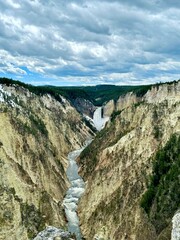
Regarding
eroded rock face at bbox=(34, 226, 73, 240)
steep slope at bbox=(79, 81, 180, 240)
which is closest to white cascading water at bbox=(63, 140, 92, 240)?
steep slope at bbox=(79, 81, 180, 240)

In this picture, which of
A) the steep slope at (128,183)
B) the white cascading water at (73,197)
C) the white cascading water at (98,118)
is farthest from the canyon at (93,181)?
the white cascading water at (98,118)

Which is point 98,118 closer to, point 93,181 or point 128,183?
point 93,181

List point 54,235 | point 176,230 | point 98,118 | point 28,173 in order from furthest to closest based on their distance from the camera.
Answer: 1. point 98,118
2. point 28,173
3. point 176,230
4. point 54,235

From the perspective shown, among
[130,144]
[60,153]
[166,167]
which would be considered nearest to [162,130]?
[130,144]

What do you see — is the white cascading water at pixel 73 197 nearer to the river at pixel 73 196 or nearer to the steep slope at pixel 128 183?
the river at pixel 73 196

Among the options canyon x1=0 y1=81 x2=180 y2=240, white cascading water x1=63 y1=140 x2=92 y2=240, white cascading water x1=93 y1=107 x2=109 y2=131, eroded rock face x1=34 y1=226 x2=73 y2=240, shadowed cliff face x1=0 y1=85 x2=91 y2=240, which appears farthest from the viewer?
white cascading water x1=93 y1=107 x2=109 y2=131

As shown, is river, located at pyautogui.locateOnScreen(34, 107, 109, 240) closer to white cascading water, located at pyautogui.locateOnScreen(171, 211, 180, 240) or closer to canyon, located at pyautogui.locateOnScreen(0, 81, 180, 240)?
canyon, located at pyautogui.locateOnScreen(0, 81, 180, 240)

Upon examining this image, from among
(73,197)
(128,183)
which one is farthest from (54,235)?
(73,197)

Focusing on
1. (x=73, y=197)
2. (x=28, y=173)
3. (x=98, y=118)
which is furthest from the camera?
(x=98, y=118)
